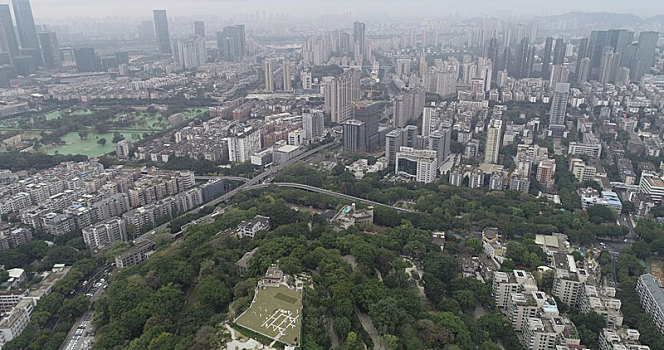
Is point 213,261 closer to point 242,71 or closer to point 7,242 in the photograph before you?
point 7,242

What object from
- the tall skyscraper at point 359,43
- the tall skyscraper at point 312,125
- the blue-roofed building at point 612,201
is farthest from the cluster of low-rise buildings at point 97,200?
the tall skyscraper at point 359,43

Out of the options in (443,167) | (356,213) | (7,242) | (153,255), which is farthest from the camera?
(443,167)

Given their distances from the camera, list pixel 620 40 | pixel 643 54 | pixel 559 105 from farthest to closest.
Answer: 1. pixel 620 40
2. pixel 643 54
3. pixel 559 105

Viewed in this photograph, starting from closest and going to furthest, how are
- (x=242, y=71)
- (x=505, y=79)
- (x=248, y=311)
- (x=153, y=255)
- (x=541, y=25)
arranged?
(x=248, y=311) → (x=153, y=255) → (x=505, y=79) → (x=242, y=71) → (x=541, y=25)

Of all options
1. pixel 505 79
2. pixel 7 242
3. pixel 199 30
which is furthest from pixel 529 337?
pixel 199 30

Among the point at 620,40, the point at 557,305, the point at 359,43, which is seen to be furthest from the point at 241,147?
the point at 620,40

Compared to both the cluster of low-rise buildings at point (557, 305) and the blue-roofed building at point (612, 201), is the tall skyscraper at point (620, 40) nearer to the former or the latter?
the blue-roofed building at point (612, 201)

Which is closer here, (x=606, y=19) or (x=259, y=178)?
(x=259, y=178)

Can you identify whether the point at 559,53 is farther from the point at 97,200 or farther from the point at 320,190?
the point at 97,200
